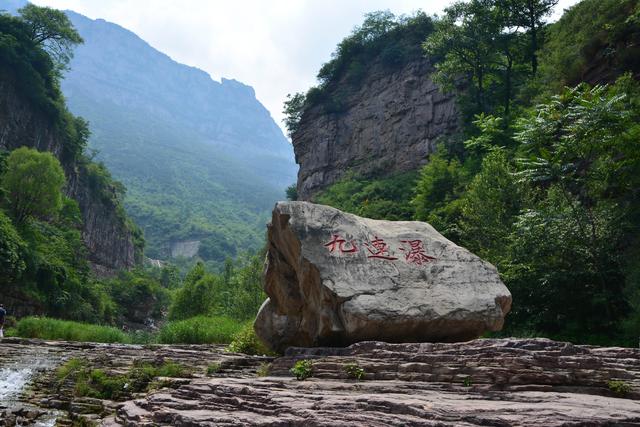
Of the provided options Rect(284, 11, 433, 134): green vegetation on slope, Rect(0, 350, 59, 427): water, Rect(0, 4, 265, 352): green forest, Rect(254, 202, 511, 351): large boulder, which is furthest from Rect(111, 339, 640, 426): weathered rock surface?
Rect(284, 11, 433, 134): green vegetation on slope

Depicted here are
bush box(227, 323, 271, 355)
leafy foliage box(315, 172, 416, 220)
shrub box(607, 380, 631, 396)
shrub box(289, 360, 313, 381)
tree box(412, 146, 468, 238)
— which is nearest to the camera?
shrub box(607, 380, 631, 396)

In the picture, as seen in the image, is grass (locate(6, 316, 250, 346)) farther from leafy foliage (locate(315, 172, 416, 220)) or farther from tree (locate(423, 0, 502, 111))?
tree (locate(423, 0, 502, 111))

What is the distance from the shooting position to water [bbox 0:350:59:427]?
341 inches

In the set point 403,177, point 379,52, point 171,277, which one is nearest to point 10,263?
point 403,177

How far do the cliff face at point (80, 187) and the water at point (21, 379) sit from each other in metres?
29.8

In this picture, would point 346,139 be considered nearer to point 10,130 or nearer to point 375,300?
point 10,130

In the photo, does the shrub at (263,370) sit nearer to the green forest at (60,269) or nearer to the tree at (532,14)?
the green forest at (60,269)

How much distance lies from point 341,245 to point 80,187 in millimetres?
49114

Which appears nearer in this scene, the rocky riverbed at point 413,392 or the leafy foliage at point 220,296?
the rocky riverbed at point 413,392

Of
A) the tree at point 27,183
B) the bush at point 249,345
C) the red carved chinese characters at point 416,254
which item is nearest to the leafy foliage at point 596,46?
the red carved chinese characters at point 416,254

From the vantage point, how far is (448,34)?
94.3 feet

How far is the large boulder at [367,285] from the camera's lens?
885 cm

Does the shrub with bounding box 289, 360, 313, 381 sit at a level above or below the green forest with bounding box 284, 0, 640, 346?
below

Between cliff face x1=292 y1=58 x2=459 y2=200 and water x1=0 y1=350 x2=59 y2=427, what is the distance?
26718mm
